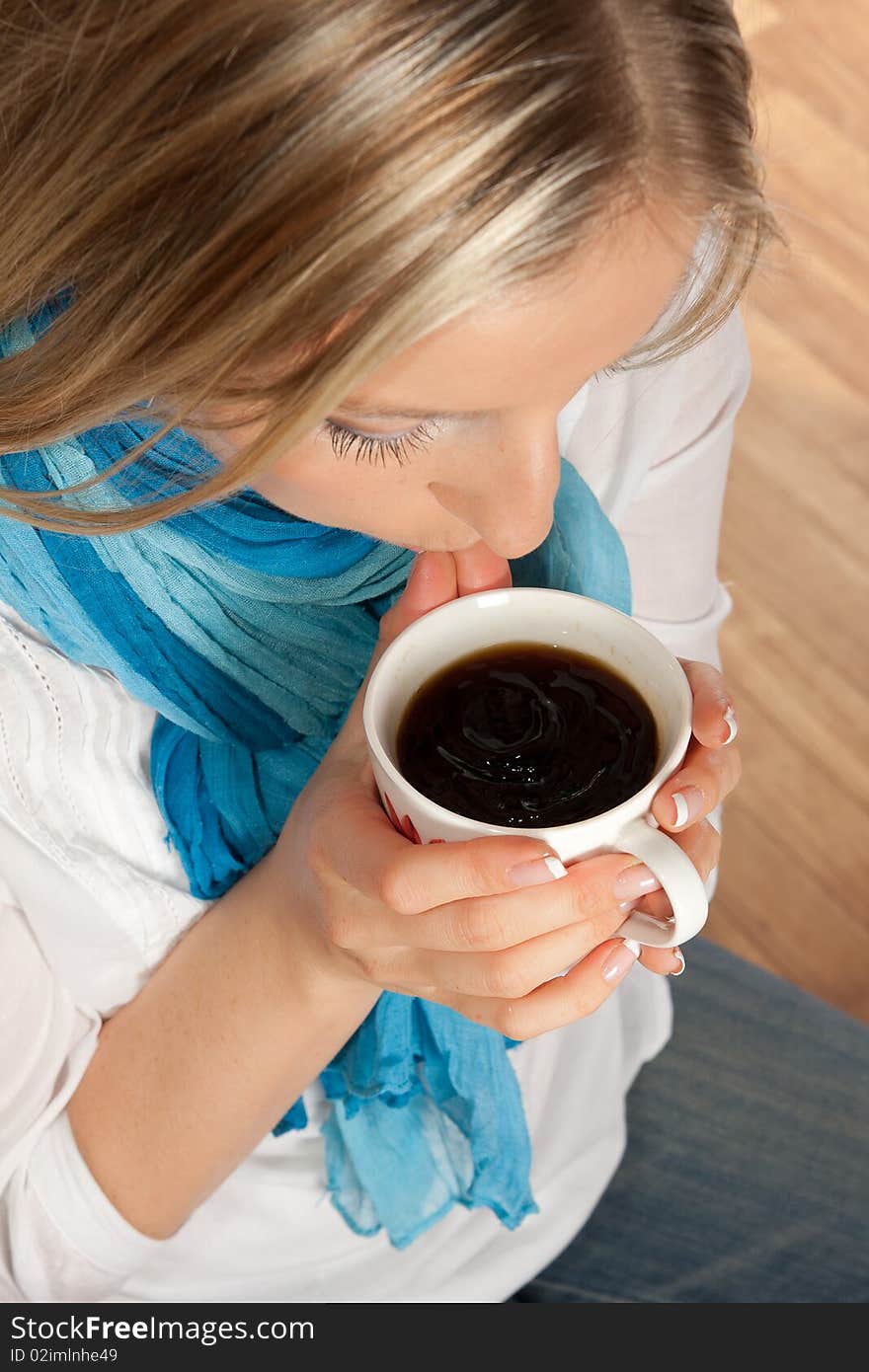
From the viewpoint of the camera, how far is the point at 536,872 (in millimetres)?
651

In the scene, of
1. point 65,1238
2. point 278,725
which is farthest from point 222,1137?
point 278,725

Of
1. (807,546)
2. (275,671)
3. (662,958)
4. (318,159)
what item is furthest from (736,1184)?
(807,546)

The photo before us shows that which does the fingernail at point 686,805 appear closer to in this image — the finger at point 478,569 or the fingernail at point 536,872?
the fingernail at point 536,872

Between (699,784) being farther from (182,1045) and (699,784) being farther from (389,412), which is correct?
(182,1045)

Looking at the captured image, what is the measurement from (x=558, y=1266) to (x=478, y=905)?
61cm

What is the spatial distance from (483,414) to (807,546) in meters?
1.54

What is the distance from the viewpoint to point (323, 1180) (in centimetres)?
104

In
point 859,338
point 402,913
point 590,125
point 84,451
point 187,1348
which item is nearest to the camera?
point 590,125

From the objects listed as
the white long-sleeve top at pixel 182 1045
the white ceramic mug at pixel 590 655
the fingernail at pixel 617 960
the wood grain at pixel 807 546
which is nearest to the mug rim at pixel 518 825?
the white ceramic mug at pixel 590 655

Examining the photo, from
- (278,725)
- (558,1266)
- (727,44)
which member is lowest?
(558,1266)

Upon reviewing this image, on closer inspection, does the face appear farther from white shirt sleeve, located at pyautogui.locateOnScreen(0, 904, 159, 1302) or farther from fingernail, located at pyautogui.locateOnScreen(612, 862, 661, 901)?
white shirt sleeve, located at pyautogui.locateOnScreen(0, 904, 159, 1302)

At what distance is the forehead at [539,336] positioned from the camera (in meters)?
0.60

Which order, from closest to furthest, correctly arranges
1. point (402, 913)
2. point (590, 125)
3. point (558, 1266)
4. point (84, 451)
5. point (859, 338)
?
point (590, 125) < point (402, 913) < point (84, 451) < point (558, 1266) < point (859, 338)

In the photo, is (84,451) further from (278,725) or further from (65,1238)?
(65,1238)
